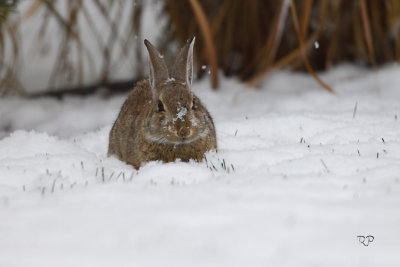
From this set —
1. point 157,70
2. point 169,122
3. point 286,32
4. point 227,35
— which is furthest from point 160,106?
point 286,32

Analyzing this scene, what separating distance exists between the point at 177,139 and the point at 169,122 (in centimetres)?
11

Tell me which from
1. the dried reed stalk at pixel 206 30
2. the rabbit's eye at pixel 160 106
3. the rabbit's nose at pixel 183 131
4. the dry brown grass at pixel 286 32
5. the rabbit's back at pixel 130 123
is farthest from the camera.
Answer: the dry brown grass at pixel 286 32

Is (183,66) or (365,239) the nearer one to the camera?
(365,239)

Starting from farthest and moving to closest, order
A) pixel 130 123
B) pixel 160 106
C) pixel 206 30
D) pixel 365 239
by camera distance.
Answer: pixel 206 30
pixel 130 123
pixel 160 106
pixel 365 239

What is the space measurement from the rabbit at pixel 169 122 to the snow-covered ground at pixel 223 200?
144mm

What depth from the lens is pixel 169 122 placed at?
3338mm

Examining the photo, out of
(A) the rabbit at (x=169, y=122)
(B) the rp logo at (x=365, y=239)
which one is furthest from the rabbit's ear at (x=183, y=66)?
(B) the rp logo at (x=365, y=239)

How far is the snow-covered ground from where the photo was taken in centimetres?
217

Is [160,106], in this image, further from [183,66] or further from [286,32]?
[286,32]

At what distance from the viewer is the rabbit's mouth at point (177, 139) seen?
11.0ft

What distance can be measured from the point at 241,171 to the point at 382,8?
3611mm

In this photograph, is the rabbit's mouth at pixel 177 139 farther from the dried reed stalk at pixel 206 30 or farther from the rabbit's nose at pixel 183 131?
the dried reed stalk at pixel 206 30

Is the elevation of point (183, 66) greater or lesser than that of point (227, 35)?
lesser

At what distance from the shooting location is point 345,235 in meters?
2.29
